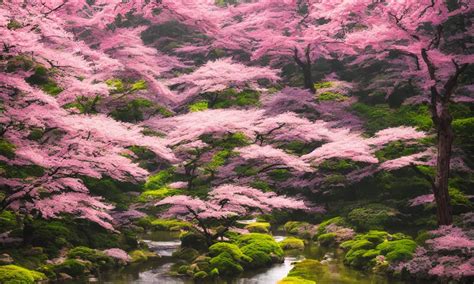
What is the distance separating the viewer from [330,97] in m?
→ 26.6

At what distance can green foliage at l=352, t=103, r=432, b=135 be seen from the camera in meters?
22.9

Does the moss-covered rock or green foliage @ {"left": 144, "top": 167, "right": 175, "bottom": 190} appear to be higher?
green foliage @ {"left": 144, "top": 167, "right": 175, "bottom": 190}

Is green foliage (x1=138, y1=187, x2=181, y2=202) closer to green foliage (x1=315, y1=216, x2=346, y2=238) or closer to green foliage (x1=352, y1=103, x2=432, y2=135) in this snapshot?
green foliage (x1=315, y1=216, x2=346, y2=238)

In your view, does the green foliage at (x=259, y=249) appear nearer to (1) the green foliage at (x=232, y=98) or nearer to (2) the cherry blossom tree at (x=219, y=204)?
(2) the cherry blossom tree at (x=219, y=204)

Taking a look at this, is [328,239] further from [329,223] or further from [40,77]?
[40,77]

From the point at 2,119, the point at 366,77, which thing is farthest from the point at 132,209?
the point at 366,77

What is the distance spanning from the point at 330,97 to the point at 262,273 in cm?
1505

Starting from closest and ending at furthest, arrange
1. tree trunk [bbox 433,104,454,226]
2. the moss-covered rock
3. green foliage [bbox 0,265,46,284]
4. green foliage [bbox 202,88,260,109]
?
1. green foliage [bbox 0,265,46,284]
2. tree trunk [bbox 433,104,454,226]
3. the moss-covered rock
4. green foliage [bbox 202,88,260,109]

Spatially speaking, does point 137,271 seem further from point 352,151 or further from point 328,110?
point 328,110

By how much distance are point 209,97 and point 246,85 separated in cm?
224

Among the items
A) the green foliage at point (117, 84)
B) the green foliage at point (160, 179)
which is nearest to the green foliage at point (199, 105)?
the green foliage at point (117, 84)

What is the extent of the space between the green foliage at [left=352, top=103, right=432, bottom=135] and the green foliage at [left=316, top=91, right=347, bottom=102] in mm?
1283

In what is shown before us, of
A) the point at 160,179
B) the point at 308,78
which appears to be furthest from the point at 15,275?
the point at 308,78

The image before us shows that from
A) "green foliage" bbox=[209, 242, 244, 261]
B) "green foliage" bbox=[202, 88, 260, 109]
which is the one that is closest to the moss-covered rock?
"green foliage" bbox=[209, 242, 244, 261]
